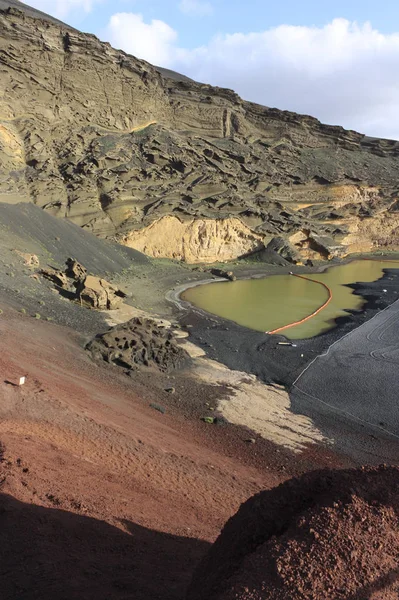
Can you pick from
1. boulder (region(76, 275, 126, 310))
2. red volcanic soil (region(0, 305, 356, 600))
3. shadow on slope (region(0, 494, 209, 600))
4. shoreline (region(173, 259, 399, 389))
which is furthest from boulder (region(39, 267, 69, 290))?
shadow on slope (region(0, 494, 209, 600))

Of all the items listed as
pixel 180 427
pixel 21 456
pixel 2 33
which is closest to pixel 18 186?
pixel 2 33

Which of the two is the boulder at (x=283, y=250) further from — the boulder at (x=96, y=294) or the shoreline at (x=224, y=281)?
the boulder at (x=96, y=294)

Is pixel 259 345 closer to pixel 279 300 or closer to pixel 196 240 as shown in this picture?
pixel 279 300

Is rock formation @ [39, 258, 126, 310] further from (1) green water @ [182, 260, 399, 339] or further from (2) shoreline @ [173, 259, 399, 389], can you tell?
(1) green water @ [182, 260, 399, 339]

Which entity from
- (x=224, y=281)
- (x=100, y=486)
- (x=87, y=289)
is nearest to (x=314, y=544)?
(x=100, y=486)

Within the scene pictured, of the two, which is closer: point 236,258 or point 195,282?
point 195,282

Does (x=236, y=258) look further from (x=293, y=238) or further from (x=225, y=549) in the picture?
(x=225, y=549)

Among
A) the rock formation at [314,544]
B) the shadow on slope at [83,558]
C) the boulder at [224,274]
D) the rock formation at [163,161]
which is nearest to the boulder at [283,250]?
the rock formation at [163,161]
